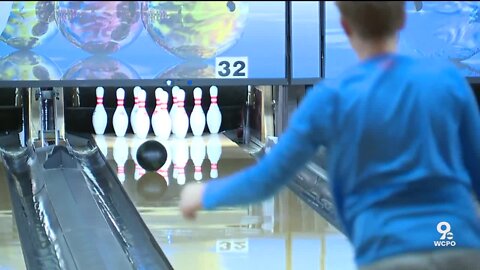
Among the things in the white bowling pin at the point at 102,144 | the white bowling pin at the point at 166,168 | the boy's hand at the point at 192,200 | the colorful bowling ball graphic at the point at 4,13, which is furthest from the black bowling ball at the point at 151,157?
the boy's hand at the point at 192,200

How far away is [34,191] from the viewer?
2387mm

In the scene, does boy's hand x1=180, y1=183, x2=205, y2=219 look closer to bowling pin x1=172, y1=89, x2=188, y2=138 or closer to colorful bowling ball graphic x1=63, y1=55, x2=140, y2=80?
colorful bowling ball graphic x1=63, y1=55, x2=140, y2=80

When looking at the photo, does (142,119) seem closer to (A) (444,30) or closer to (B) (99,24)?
(B) (99,24)

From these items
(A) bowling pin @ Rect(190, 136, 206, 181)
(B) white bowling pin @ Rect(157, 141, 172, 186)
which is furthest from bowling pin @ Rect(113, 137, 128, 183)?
(A) bowling pin @ Rect(190, 136, 206, 181)

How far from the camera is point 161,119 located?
9.89 feet

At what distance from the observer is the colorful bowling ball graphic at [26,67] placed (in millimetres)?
2539

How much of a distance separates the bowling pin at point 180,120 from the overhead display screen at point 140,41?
450 mm

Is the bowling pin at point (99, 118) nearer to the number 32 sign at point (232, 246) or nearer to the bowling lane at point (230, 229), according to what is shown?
the bowling lane at point (230, 229)

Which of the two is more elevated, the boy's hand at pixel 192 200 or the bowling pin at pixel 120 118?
the boy's hand at pixel 192 200

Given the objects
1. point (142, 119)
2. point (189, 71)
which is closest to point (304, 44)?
point (189, 71)

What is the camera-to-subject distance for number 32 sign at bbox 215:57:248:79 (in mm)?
2568

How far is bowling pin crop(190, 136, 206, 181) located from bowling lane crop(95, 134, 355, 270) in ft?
0.03

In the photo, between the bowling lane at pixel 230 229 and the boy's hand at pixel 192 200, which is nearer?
the boy's hand at pixel 192 200

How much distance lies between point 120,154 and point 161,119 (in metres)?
0.29
